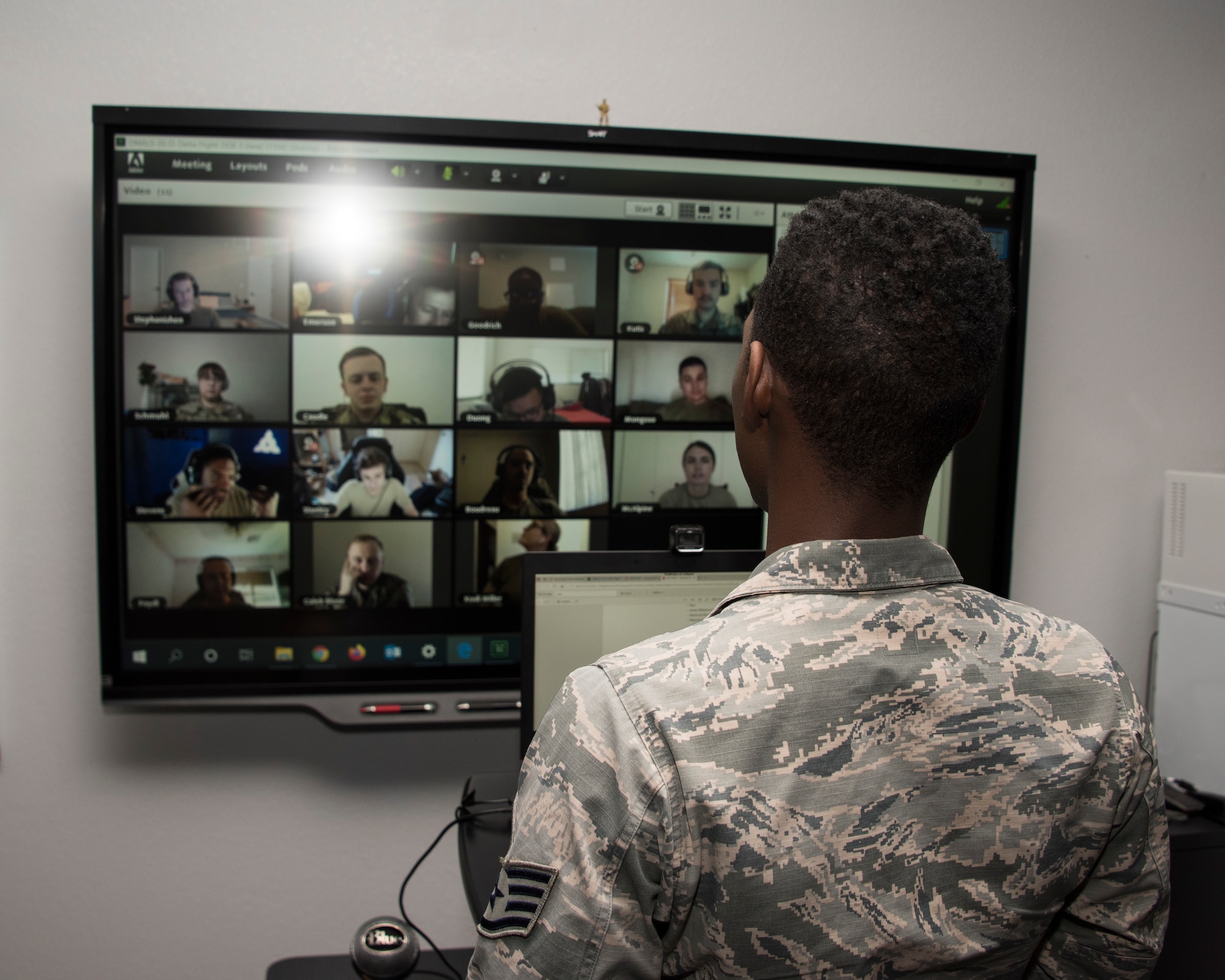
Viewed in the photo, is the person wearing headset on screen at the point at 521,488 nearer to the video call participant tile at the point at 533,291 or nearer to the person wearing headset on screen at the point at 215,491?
the video call participant tile at the point at 533,291

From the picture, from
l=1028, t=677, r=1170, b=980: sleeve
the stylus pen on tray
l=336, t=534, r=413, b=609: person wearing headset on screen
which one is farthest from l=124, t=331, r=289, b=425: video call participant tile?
l=1028, t=677, r=1170, b=980: sleeve

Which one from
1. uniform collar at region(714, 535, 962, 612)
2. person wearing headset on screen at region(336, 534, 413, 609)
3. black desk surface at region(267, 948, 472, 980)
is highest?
uniform collar at region(714, 535, 962, 612)

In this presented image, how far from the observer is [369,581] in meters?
1.46

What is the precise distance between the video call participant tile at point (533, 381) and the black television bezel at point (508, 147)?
0.35m

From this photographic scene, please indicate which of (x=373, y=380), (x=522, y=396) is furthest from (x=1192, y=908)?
(x=373, y=380)

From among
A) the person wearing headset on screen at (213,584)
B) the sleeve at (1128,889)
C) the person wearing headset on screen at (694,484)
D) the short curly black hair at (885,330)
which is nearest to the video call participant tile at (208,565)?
the person wearing headset on screen at (213,584)

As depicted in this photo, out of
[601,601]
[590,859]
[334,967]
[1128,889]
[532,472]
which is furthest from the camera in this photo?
[532,472]

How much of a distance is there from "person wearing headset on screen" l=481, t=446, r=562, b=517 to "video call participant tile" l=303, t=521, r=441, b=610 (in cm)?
11

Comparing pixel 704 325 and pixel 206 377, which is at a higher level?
pixel 704 325

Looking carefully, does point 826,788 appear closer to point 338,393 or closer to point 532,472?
point 532,472

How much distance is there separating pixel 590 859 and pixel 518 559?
962 mm

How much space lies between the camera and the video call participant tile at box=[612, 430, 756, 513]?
4.96ft

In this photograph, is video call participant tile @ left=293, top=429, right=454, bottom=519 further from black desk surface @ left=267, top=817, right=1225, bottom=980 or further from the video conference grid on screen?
black desk surface @ left=267, top=817, right=1225, bottom=980

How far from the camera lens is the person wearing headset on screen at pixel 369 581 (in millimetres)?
1457
